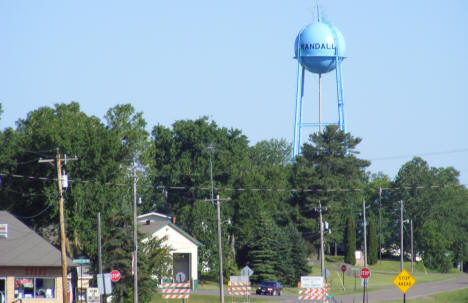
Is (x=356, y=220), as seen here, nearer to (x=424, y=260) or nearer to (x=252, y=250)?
(x=424, y=260)

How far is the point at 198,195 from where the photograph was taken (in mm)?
96062

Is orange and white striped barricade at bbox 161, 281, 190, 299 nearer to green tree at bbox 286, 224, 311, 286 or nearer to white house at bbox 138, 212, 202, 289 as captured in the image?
white house at bbox 138, 212, 202, 289

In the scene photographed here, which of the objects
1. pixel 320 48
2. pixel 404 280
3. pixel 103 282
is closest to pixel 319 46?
pixel 320 48

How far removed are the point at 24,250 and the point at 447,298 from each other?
33600mm

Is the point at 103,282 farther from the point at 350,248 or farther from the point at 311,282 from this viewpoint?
the point at 350,248

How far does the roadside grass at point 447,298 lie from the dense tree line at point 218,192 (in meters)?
10.7

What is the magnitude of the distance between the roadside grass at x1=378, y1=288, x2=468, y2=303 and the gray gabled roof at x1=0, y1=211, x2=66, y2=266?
24.5 metres

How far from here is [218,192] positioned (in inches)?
3637

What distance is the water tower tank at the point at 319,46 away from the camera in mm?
96375

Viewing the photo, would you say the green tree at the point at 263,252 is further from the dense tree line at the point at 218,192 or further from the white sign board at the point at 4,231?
the white sign board at the point at 4,231

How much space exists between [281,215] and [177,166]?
14937mm

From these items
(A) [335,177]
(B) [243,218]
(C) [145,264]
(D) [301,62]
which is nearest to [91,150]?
(C) [145,264]

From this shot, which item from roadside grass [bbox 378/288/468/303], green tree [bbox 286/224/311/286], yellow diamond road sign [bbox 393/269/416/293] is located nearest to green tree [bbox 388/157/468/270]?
green tree [bbox 286/224/311/286]

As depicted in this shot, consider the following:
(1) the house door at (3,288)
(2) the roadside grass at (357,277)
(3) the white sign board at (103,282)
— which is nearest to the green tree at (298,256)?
(2) the roadside grass at (357,277)
